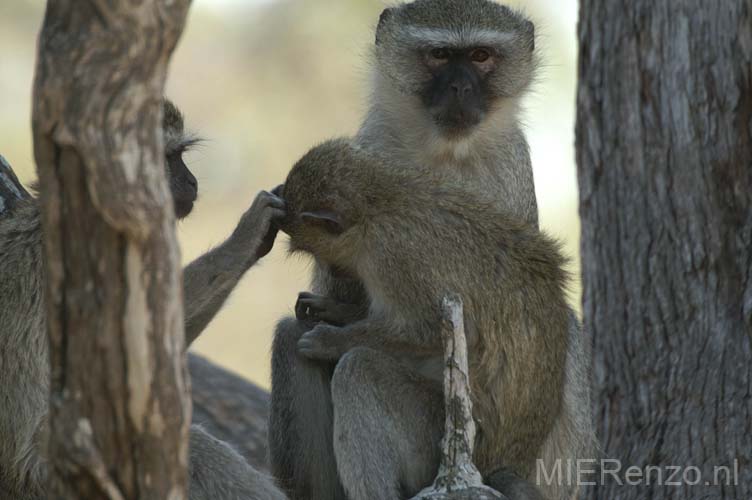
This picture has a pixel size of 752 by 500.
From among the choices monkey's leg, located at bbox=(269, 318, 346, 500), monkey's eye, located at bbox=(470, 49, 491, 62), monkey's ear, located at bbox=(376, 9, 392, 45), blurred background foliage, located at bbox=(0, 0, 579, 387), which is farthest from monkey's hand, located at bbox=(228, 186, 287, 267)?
blurred background foliage, located at bbox=(0, 0, 579, 387)

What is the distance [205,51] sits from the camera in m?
21.0

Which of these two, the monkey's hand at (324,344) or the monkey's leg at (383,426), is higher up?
the monkey's hand at (324,344)

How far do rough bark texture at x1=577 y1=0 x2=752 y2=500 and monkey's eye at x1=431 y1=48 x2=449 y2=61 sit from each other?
0.85 metres

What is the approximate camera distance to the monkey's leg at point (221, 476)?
14.4 feet

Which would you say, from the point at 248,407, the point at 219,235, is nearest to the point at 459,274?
the point at 248,407

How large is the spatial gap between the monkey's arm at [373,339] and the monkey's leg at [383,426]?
2.5 inches

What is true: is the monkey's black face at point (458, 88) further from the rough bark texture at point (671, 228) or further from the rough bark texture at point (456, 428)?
the rough bark texture at point (456, 428)

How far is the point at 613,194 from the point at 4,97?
15.2 m

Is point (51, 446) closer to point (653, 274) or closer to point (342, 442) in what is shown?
point (342, 442)

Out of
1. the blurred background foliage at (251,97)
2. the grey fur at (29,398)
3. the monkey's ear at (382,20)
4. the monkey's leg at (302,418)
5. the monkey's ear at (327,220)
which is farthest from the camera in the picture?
the blurred background foliage at (251,97)

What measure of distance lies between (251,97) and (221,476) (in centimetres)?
1607

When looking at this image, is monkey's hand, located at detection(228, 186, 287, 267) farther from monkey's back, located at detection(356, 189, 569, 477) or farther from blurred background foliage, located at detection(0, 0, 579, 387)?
blurred background foliage, located at detection(0, 0, 579, 387)

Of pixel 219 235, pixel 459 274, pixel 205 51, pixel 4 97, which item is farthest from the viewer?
pixel 205 51

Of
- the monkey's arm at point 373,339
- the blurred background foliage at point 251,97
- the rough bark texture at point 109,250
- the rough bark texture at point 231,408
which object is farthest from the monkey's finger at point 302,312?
the blurred background foliage at point 251,97
